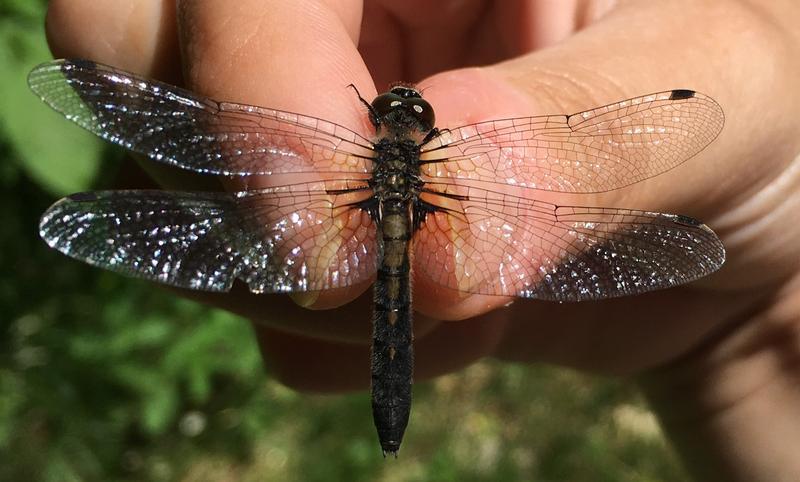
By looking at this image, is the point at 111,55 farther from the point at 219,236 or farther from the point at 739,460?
the point at 739,460

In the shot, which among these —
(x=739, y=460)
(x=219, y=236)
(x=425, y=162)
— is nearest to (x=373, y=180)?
(x=425, y=162)

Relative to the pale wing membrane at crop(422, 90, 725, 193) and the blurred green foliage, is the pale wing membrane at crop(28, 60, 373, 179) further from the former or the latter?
the blurred green foliage

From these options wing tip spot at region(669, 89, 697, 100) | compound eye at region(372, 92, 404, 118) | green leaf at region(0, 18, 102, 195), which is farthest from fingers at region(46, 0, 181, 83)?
wing tip spot at region(669, 89, 697, 100)

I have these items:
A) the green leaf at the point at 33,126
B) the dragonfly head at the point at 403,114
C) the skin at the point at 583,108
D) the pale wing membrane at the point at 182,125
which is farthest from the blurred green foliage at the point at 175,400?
the dragonfly head at the point at 403,114

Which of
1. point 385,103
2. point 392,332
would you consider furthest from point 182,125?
point 392,332

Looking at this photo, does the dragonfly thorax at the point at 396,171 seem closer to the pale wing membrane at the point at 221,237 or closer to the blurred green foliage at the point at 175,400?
the pale wing membrane at the point at 221,237
